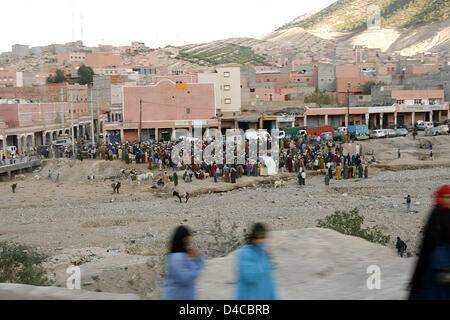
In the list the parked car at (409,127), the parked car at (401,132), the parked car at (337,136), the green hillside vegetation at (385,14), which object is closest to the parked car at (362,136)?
the parked car at (337,136)

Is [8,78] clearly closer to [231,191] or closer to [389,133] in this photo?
[389,133]

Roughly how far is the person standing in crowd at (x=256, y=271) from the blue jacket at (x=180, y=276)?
420mm

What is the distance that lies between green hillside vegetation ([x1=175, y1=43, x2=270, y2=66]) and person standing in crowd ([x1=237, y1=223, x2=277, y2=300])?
9595 centimetres

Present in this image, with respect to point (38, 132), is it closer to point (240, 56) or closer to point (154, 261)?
point (154, 261)

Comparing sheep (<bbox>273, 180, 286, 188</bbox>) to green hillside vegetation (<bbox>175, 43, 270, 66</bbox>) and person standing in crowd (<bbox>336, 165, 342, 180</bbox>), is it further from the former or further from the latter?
green hillside vegetation (<bbox>175, 43, 270, 66</bbox>)

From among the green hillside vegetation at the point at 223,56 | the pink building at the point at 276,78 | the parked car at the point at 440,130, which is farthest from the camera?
the green hillside vegetation at the point at 223,56

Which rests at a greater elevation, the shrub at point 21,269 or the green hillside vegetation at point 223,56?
the green hillside vegetation at point 223,56

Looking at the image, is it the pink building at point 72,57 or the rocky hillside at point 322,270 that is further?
the pink building at point 72,57

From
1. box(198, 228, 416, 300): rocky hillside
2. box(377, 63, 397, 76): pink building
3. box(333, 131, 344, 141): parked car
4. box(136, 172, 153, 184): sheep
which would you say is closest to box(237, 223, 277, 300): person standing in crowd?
box(198, 228, 416, 300): rocky hillside

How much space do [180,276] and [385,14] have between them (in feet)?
519

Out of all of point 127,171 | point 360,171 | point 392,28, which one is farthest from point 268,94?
point 392,28

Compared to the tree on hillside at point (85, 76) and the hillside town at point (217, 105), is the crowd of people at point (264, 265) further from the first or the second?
the tree on hillside at point (85, 76)

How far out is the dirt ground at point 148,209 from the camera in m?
11.6

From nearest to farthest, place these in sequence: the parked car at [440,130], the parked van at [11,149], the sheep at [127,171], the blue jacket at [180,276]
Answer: the blue jacket at [180,276] < the sheep at [127,171] < the parked van at [11,149] < the parked car at [440,130]
